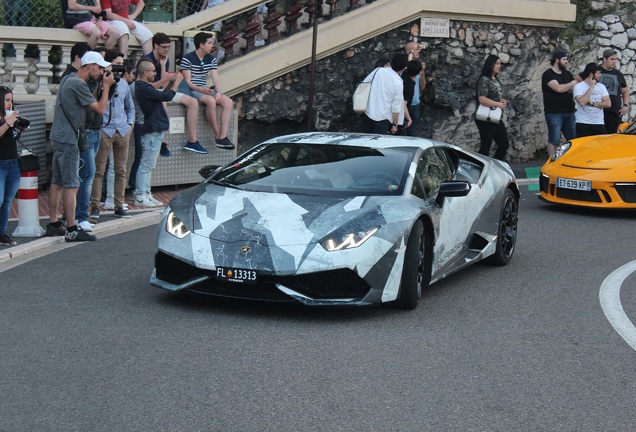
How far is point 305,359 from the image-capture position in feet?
22.0

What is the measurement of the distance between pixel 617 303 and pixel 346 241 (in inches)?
93.7

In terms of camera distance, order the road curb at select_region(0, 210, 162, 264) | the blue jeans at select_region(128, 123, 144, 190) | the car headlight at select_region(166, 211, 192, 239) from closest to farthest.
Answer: the car headlight at select_region(166, 211, 192, 239)
the road curb at select_region(0, 210, 162, 264)
the blue jeans at select_region(128, 123, 144, 190)

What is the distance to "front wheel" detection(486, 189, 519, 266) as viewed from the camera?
10.3 meters

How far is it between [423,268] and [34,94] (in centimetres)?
849

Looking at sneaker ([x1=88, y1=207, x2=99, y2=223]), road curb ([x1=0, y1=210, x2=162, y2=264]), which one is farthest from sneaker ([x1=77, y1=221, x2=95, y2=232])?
sneaker ([x1=88, y1=207, x2=99, y2=223])

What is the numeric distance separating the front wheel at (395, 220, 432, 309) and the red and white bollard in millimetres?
4546

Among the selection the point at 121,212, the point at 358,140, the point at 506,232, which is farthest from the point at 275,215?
the point at 121,212

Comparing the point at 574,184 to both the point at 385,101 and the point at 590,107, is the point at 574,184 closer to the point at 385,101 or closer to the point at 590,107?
the point at 385,101

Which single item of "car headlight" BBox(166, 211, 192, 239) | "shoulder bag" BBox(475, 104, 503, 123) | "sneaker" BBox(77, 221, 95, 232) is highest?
"shoulder bag" BBox(475, 104, 503, 123)

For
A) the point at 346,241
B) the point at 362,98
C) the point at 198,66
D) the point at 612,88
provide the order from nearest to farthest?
the point at 346,241 → the point at 198,66 → the point at 362,98 → the point at 612,88

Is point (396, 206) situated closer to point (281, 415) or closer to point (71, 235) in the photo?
point (281, 415)

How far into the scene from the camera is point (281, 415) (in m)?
5.58

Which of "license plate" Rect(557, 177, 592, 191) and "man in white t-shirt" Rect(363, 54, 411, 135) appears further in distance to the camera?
"man in white t-shirt" Rect(363, 54, 411, 135)

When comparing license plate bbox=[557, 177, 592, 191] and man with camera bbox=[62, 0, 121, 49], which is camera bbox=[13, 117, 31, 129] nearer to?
man with camera bbox=[62, 0, 121, 49]
